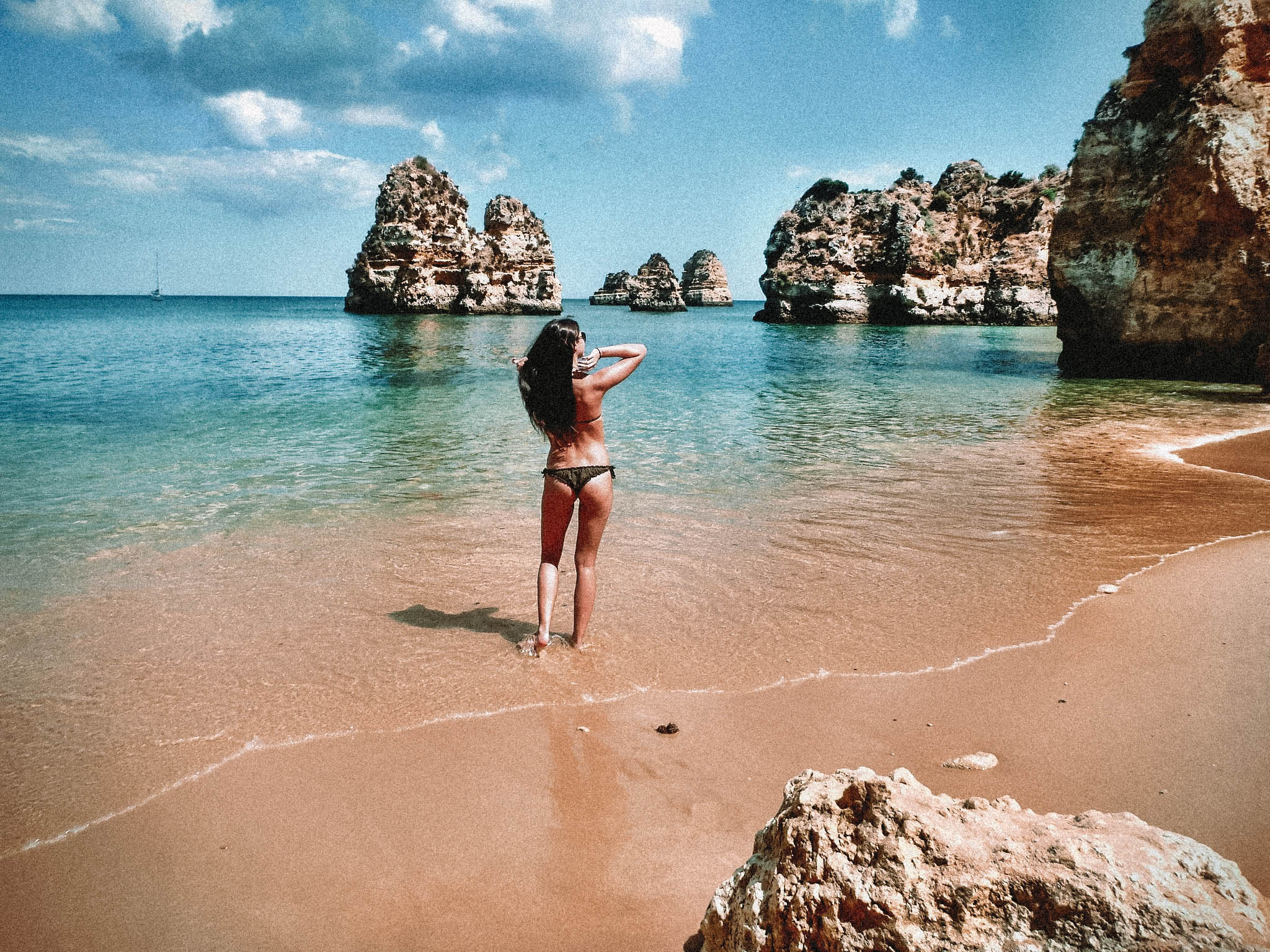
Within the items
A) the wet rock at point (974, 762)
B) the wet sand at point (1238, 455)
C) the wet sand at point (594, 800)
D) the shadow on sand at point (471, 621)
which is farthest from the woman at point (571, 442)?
the wet sand at point (1238, 455)

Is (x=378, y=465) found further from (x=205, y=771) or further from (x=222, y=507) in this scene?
(x=205, y=771)

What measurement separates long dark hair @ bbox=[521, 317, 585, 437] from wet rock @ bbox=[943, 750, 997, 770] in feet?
8.14

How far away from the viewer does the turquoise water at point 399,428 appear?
25.4 feet

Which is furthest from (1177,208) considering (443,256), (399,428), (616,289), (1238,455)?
(616,289)

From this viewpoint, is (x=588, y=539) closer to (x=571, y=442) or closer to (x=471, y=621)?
(x=571, y=442)

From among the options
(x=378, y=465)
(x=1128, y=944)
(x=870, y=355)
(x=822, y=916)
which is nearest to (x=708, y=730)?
(x=822, y=916)

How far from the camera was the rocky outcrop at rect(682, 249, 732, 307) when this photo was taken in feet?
424

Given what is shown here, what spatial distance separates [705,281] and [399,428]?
4865 inches

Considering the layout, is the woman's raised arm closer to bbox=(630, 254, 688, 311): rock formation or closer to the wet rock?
the wet rock

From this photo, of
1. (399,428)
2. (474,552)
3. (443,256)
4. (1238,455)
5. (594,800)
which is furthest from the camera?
(443,256)

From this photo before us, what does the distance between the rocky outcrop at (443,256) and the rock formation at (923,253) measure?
86.9ft

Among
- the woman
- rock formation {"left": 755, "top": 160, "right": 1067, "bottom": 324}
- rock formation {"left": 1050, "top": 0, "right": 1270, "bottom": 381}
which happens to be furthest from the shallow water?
rock formation {"left": 755, "top": 160, "right": 1067, "bottom": 324}

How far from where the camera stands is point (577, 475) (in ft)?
13.4

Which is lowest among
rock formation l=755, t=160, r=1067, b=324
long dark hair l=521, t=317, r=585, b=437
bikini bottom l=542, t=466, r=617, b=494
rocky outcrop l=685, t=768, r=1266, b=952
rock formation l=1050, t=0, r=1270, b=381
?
rocky outcrop l=685, t=768, r=1266, b=952
